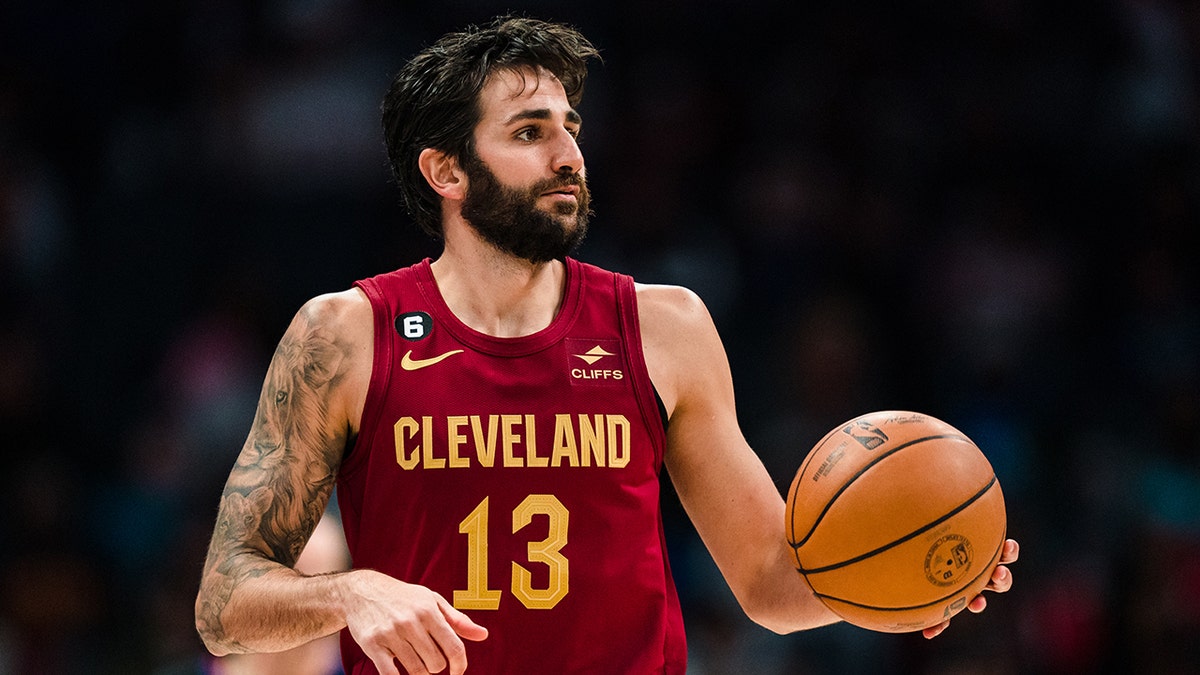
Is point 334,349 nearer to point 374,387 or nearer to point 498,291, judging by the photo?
point 374,387

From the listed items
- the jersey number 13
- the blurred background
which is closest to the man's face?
the jersey number 13

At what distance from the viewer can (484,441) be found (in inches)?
142

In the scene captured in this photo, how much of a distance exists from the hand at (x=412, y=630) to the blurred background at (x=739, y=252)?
441 centimetres

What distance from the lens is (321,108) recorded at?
9086mm

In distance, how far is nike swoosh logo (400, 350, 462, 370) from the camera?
3674mm

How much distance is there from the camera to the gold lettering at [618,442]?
12.0 feet

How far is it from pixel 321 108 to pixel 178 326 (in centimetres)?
171

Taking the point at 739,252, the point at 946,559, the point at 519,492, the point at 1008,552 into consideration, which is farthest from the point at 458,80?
the point at 739,252

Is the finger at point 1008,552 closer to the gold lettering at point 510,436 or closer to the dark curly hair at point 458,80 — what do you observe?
the gold lettering at point 510,436

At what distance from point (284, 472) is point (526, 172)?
3.31 feet

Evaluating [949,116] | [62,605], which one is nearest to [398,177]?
[62,605]

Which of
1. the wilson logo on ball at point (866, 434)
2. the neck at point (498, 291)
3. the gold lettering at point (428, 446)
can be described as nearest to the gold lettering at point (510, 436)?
the gold lettering at point (428, 446)

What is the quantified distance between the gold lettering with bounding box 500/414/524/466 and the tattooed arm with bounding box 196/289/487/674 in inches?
14.4

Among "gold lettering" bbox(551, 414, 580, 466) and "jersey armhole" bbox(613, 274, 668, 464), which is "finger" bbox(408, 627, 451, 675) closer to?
"gold lettering" bbox(551, 414, 580, 466)
